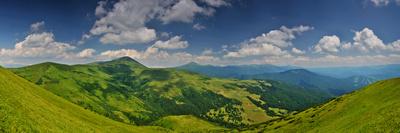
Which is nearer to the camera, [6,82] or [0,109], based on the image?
[0,109]

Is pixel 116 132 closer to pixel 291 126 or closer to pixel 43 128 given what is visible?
pixel 43 128

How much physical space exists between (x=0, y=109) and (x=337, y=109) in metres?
125

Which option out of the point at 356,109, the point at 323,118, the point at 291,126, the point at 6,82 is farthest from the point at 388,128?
the point at 6,82

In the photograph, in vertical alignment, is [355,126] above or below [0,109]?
below

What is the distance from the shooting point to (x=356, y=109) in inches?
5113

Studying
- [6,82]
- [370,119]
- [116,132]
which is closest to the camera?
[370,119]

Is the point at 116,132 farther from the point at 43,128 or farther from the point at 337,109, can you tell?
the point at 337,109

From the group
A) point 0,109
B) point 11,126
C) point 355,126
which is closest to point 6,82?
point 0,109

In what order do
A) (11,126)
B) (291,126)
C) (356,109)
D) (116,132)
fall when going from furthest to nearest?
(291,126) → (116,132) → (356,109) → (11,126)

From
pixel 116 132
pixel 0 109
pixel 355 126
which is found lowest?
pixel 116 132

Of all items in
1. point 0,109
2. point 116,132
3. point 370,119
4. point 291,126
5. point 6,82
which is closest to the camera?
point 0,109

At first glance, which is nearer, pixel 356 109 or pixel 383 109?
pixel 383 109

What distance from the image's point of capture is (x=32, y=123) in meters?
Answer: 83.2

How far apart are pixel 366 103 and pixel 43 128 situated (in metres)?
111
